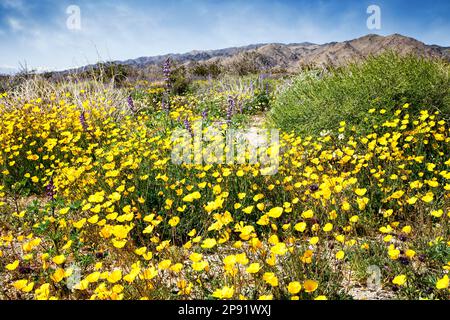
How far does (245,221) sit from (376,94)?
9.91 feet

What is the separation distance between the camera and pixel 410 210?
3043mm

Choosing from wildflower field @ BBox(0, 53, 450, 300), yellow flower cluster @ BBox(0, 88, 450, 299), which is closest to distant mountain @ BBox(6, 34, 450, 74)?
wildflower field @ BBox(0, 53, 450, 300)

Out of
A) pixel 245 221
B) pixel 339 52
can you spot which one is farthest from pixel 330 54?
pixel 245 221

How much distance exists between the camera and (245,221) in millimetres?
Result: 3072

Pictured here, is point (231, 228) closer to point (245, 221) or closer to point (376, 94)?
point (245, 221)

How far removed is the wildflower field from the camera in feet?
6.48

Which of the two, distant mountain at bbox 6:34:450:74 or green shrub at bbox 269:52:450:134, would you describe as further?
distant mountain at bbox 6:34:450:74

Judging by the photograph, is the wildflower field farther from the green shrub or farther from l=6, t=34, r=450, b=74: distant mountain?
l=6, t=34, r=450, b=74: distant mountain

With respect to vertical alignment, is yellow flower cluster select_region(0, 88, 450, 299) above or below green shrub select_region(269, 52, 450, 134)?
below

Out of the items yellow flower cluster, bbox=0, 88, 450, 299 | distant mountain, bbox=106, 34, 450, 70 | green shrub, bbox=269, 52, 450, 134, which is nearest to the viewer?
yellow flower cluster, bbox=0, 88, 450, 299

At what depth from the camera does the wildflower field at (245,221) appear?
6.48 feet

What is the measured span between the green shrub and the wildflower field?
44 millimetres
